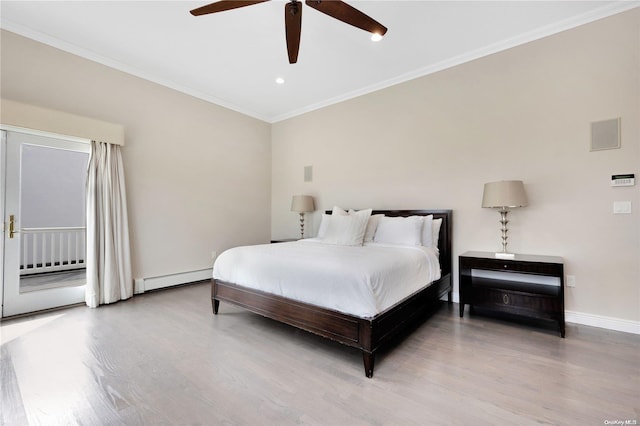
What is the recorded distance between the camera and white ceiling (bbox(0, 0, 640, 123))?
8.95ft

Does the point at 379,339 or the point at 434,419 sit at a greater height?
the point at 379,339

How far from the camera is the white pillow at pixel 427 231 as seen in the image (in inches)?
137

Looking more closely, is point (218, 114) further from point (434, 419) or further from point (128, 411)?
point (434, 419)

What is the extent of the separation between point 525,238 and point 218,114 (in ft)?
16.0

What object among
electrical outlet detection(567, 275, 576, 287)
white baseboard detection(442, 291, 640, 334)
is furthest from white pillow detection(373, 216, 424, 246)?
white baseboard detection(442, 291, 640, 334)

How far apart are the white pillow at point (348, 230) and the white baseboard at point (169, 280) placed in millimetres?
2288

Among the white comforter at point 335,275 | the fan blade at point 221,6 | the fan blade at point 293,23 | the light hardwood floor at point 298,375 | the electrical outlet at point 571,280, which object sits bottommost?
the light hardwood floor at point 298,375

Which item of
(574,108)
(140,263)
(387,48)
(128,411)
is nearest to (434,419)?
(128,411)

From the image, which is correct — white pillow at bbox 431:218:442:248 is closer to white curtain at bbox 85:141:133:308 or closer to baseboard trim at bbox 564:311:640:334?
baseboard trim at bbox 564:311:640:334

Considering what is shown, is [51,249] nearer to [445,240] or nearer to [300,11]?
[300,11]

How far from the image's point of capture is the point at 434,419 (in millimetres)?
1553

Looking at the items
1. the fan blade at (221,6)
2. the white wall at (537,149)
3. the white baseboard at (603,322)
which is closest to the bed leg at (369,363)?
the white wall at (537,149)

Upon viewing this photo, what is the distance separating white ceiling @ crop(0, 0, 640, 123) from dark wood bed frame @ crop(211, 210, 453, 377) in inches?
108

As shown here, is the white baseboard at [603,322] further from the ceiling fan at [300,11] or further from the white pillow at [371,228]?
the ceiling fan at [300,11]
